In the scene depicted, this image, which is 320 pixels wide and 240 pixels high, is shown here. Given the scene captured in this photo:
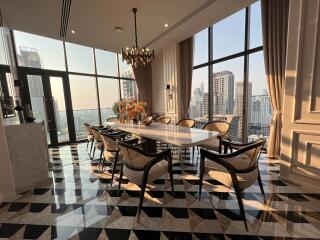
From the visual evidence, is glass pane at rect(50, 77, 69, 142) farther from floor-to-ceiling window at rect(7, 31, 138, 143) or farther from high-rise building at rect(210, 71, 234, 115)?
high-rise building at rect(210, 71, 234, 115)

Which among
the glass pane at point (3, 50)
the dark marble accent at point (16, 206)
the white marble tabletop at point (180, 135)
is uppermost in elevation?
the glass pane at point (3, 50)

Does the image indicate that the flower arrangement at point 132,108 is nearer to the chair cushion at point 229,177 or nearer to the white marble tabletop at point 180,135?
the white marble tabletop at point 180,135

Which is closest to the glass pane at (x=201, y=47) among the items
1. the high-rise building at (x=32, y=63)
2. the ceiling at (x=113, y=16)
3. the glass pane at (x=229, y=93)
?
the ceiling at (x=113, y=16)

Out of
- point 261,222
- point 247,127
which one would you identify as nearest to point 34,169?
point 261,222

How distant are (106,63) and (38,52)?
2.19 m

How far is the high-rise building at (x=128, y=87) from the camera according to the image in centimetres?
709

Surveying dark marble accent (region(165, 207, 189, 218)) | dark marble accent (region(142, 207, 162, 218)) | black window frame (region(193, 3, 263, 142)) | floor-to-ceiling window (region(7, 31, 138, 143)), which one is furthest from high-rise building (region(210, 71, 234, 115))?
dark marble accent (region(142, 207, 162, 218))

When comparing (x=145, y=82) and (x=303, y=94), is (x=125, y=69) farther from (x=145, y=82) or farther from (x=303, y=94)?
(x=303, y=94)

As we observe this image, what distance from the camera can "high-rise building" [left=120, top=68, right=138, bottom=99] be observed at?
709 cm

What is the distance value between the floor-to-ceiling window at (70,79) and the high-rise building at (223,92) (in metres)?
3.12

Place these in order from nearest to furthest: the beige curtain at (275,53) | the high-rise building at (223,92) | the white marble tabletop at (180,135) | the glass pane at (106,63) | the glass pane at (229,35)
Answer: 1. the white marble tabletop at (180,135)
2. the beige curtain at (275,53)
3. the glass pane at (229,35)
4. the high-rise building at (223,92)
5. the glass pane at (106,63)

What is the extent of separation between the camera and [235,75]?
4430 millimetres

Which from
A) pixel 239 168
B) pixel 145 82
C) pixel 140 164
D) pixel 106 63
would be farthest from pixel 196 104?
pixel 140 164

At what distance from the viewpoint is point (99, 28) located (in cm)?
430
